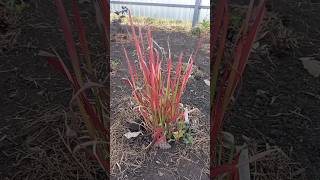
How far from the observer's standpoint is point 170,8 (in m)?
0.86

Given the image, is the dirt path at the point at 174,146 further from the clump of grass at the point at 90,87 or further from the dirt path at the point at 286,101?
the dirt path at the point at 286,101

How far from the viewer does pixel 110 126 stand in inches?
30.5

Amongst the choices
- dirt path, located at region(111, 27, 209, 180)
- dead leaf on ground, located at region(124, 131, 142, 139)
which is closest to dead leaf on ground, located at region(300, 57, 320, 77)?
dirt path, located at region(111, 27, 209, 180)

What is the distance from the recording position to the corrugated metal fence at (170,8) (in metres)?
0.78

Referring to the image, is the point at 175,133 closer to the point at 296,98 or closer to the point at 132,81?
the point at 132,81

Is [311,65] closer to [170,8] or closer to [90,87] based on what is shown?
[170,8]

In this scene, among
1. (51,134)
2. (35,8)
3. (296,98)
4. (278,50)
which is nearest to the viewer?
(51,134)

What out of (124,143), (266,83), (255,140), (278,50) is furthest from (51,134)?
(278,50)

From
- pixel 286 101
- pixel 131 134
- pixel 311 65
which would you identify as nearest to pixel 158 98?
pixel 131 134

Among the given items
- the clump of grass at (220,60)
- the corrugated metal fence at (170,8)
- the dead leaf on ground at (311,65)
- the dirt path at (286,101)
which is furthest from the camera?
the dead leaf on ground at (311,65)

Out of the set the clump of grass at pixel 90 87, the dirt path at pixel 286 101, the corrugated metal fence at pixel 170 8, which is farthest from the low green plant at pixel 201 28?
the dirt path at pixel 286 101

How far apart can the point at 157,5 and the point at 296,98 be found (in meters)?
0.50

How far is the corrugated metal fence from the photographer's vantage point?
2.56 feet

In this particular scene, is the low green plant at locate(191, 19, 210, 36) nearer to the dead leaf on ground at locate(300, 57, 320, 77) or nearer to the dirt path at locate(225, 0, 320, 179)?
the dirt path at locate(225, 0, 320, 179)
